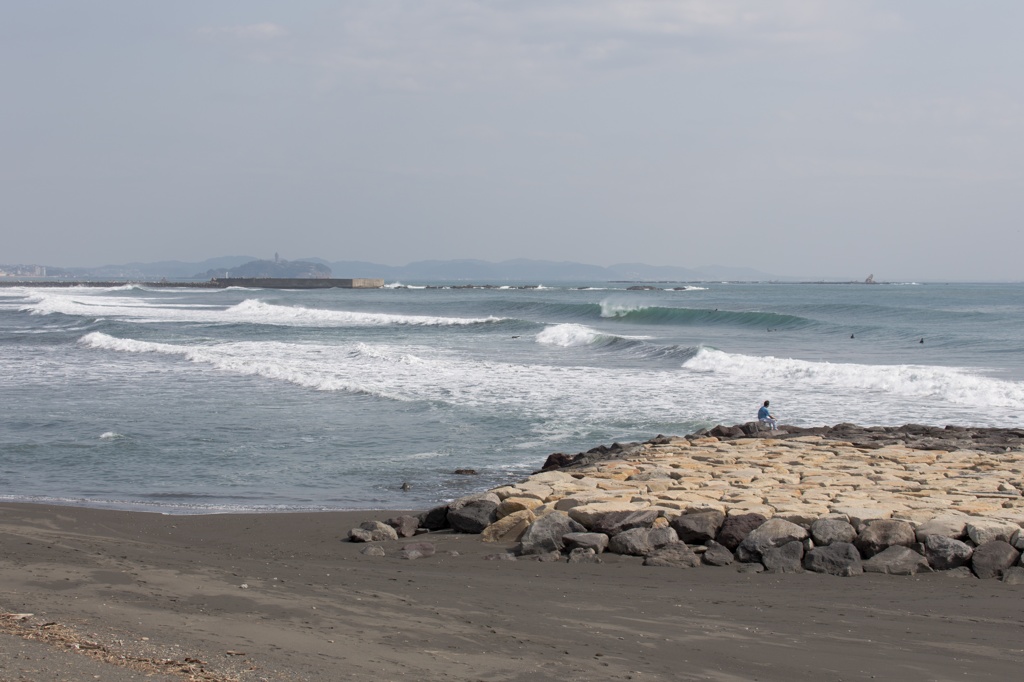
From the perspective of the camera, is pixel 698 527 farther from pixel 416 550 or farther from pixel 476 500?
pixel 416 550

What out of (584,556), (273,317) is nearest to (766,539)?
Result: (584,556)

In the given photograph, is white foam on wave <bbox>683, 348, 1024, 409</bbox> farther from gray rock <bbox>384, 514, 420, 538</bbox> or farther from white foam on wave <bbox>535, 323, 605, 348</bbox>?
gray rock <bbox>384, 514, 420, 538</bbox>

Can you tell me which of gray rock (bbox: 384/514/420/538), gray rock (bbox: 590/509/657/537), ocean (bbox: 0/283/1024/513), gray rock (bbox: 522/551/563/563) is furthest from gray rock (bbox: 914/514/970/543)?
ocean (bbox: 0/283/1024/513)

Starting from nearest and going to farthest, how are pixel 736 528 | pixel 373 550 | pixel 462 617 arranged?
pixel 462 617
pixel 736 528
pixel 373 550

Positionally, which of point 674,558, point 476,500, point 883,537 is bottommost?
point 674,558

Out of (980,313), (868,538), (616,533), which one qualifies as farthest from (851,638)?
(980,313)

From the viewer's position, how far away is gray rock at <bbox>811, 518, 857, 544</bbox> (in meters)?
8.52

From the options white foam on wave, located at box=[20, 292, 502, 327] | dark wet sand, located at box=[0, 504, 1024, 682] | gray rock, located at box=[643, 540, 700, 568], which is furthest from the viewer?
white foam on wave, located at box=[20, 292, 502, 327]

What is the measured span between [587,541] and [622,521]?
450 millimetres

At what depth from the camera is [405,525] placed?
970 cm

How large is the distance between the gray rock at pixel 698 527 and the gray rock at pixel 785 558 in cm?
54

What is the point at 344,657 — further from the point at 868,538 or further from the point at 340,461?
the point at 340,461

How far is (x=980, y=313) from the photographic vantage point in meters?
59.8

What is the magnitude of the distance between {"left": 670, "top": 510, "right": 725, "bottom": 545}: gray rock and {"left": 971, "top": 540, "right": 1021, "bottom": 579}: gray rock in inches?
82.3
